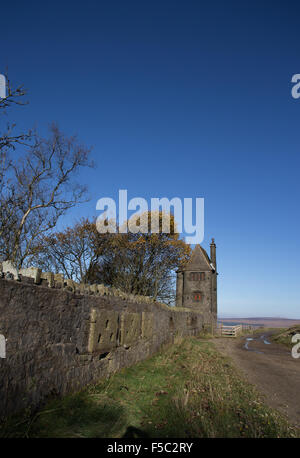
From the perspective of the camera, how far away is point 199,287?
35625 millimetres

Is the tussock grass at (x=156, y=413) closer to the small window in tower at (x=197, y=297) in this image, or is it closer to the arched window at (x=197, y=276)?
the small window in tower at (x=197, y=297)

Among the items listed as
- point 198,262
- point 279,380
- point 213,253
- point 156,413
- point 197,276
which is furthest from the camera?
point 213,253

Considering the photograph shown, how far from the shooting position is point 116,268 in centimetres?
2589

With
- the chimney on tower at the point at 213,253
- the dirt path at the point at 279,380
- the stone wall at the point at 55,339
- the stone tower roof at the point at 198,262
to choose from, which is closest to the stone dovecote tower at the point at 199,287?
the stone tower roof at the point at 198,262

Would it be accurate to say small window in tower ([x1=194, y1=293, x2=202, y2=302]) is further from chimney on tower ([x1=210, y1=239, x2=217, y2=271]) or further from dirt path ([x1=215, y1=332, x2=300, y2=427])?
dirt path ([x1=215, y1=332, x2=300, y2=427])

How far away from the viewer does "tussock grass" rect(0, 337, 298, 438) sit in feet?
13.2

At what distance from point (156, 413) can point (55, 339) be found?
227cm

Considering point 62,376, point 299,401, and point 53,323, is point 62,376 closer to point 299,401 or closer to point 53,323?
point 53,323

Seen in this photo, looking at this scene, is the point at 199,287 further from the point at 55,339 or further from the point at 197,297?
the point at 55,339

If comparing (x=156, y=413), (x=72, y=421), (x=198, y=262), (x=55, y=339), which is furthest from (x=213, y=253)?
(x=72, y=421)

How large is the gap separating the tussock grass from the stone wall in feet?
1.02

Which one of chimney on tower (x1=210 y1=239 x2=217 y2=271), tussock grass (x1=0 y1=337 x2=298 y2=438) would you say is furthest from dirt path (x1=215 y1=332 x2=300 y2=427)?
chimney on tower (x1=210 y1=239 x2=217 y2=271)

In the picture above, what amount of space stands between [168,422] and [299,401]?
379cm
